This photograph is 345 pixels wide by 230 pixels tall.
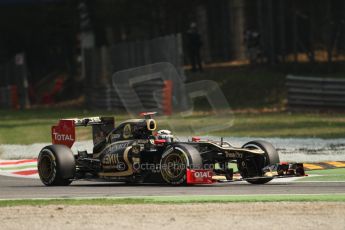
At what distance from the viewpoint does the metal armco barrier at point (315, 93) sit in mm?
31703

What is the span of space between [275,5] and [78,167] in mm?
22848

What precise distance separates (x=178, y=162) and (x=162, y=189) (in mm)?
439

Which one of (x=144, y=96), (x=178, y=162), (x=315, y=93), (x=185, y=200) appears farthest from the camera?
(x=144, y=96)

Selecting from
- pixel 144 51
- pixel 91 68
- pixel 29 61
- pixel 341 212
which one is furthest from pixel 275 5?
pixel 341 212

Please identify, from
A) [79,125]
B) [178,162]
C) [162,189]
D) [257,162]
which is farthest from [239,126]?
[162,189]

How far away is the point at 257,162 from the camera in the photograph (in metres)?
16.0

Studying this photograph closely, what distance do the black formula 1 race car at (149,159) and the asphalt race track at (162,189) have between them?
158 mm

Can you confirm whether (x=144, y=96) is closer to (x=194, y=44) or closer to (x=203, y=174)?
(x=194, y=44)

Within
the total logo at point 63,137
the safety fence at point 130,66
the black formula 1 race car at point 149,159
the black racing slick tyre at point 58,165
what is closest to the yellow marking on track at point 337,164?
the black formula 1 race car at point 149,159

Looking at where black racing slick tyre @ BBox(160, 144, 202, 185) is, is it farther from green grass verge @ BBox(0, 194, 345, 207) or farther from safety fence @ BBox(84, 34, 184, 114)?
safety fence @ BBox(84, 34, 184, 114)

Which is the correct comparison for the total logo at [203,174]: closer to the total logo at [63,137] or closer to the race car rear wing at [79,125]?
the race car rear wing at [79,125]

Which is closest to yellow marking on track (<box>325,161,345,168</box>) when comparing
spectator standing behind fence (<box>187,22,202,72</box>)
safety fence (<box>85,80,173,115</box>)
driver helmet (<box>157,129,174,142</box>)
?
driver helmet (<box>157,129,174,142</box>)

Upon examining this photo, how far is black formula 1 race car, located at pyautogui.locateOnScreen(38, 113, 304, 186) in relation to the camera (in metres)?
15.4

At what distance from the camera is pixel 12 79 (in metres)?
50.1
